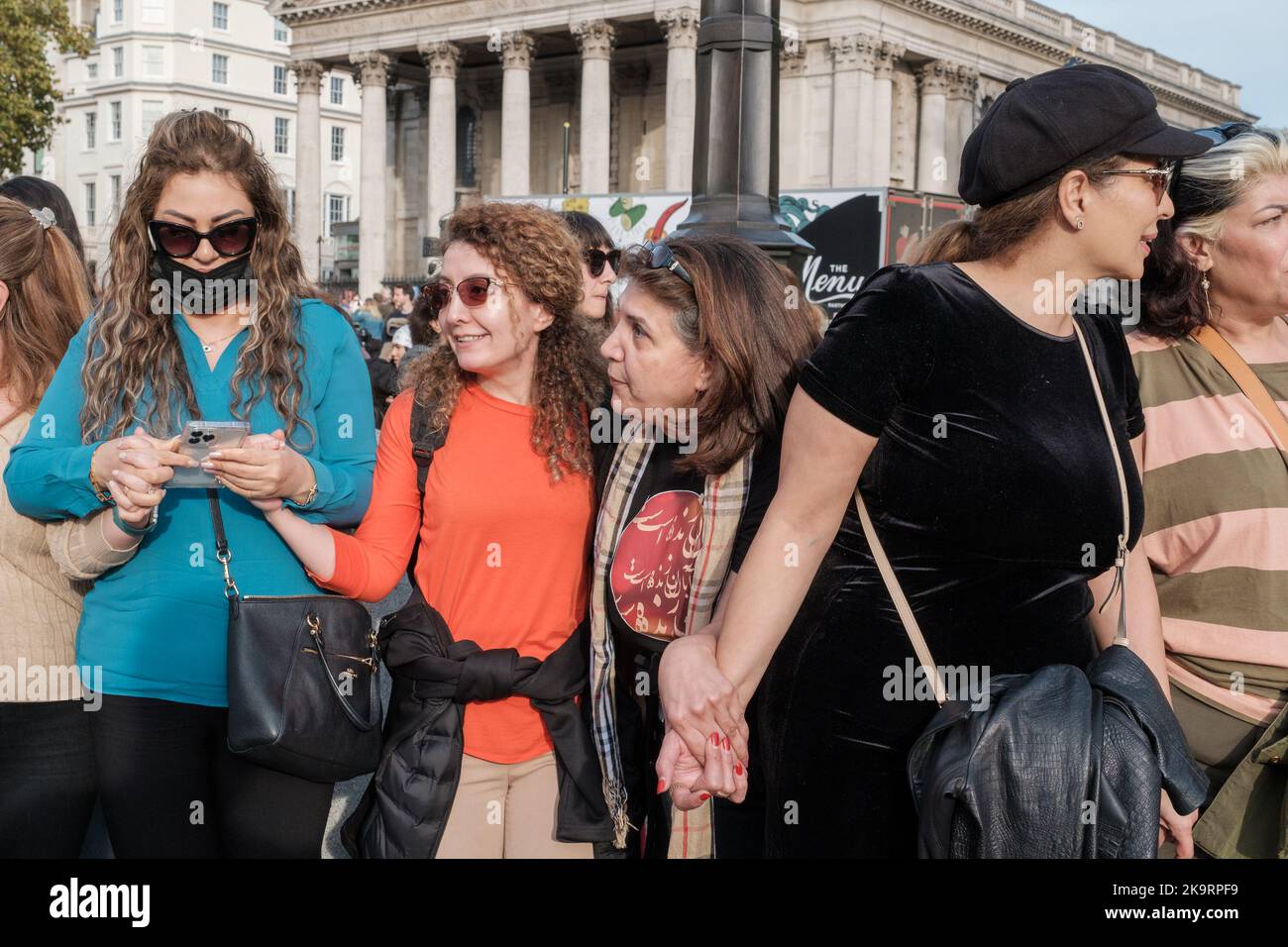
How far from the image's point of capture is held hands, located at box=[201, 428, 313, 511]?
2.71 metres

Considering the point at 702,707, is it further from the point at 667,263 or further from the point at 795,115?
the point at 795,115

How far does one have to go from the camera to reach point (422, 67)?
54844 millimetres

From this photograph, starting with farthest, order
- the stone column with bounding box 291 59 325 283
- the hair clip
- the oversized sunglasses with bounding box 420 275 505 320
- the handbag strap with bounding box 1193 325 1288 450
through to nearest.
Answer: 1. the stone column with bounding box 291 59 325 283
2. the hair clip
3. the oversized sunglasses with bounding box 420 275 505 320
4. the handbag strap with bounding box 1193 325 1288 450

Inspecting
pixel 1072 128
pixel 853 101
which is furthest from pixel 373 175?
pixel 1072 128

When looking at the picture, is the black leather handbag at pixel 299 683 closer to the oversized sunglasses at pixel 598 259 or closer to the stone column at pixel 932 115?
the oversized sunglasses at pixel 598 259

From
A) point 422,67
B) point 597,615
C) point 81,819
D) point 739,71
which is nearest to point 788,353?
point 597,615

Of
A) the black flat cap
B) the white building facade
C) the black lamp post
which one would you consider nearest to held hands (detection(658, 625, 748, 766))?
the black flat cap

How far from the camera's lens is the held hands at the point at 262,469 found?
2711 mm

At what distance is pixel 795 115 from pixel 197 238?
45498 millimetres

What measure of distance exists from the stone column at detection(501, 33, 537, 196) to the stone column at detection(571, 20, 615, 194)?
9.30 feet

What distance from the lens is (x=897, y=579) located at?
2.46 meters

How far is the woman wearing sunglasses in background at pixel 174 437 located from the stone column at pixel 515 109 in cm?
4394

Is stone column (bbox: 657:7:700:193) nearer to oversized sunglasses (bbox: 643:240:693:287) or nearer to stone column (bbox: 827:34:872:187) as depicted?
A: stone column (bbox: 827:34:872:187)
